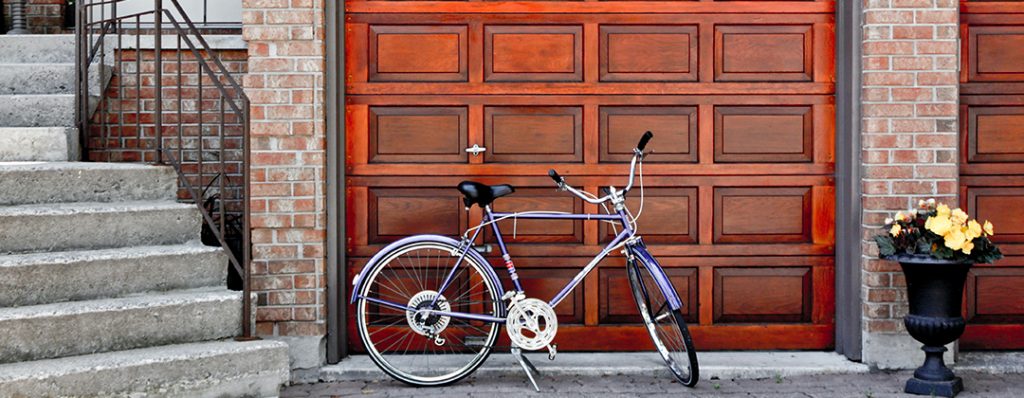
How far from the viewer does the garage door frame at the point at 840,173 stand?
4.84m

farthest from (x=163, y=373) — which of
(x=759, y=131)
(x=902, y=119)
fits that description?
(x=902, y=119)

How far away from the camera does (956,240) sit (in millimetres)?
4242

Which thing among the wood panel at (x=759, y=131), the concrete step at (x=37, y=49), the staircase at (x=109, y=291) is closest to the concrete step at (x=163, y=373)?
the staircase at (x=109, y=291)

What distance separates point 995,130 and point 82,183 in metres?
4.71

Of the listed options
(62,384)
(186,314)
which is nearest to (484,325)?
(186,314)

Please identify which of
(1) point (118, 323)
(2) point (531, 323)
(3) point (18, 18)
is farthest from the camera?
(3) point (18, 18)

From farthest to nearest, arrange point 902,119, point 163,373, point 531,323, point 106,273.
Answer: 1. point 902,119
2. point 531,323
3. point 106,273
4. point 163,373

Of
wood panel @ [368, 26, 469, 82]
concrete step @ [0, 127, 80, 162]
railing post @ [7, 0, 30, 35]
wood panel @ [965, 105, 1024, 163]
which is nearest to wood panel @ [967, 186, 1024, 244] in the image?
wood panel @ [965, 105, 1024, 163]

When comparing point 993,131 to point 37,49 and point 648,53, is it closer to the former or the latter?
point 648,53

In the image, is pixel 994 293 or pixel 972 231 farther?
pixel 994 293

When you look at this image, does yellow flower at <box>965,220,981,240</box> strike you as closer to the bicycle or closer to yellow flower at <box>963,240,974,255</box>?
yellow flower at <box>963,240,974,255</box>

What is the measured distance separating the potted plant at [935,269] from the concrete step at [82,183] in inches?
143

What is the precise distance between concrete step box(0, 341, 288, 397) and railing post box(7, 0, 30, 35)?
3549 mm

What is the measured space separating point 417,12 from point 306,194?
3.70 feet
